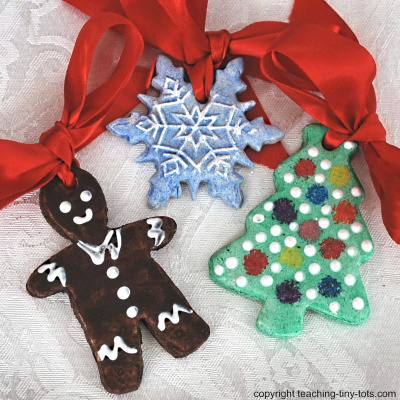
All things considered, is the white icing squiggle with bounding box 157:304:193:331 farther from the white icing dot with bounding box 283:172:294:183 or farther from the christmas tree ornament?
the white icing dot with bounding box 283:172:294:183

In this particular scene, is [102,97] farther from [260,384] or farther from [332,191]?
[260,384]

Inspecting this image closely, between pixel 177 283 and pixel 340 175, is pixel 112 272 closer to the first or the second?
pixel 177 283

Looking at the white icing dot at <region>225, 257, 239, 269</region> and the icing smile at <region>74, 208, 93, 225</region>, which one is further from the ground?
the icing smile at <region>74, 208, 93, 225</region>

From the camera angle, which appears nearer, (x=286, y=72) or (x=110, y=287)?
(x=110, y=287)

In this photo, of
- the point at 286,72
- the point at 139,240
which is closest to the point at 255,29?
the point at 286,72

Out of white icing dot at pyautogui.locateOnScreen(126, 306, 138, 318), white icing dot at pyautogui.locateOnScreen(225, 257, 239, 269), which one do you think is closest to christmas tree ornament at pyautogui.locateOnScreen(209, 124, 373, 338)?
white icing dot at pyautogui.locateOnScreen(225, 257, 239, 269)

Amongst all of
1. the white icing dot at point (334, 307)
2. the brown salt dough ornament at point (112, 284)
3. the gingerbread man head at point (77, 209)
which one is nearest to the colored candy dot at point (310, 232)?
the white icing dot at point (334, 307)

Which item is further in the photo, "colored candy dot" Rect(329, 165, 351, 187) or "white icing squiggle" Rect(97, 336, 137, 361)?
"colored candy dot" Rect(329, 165, 351, 187)

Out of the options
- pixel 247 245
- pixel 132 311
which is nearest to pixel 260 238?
pixel 247 245
